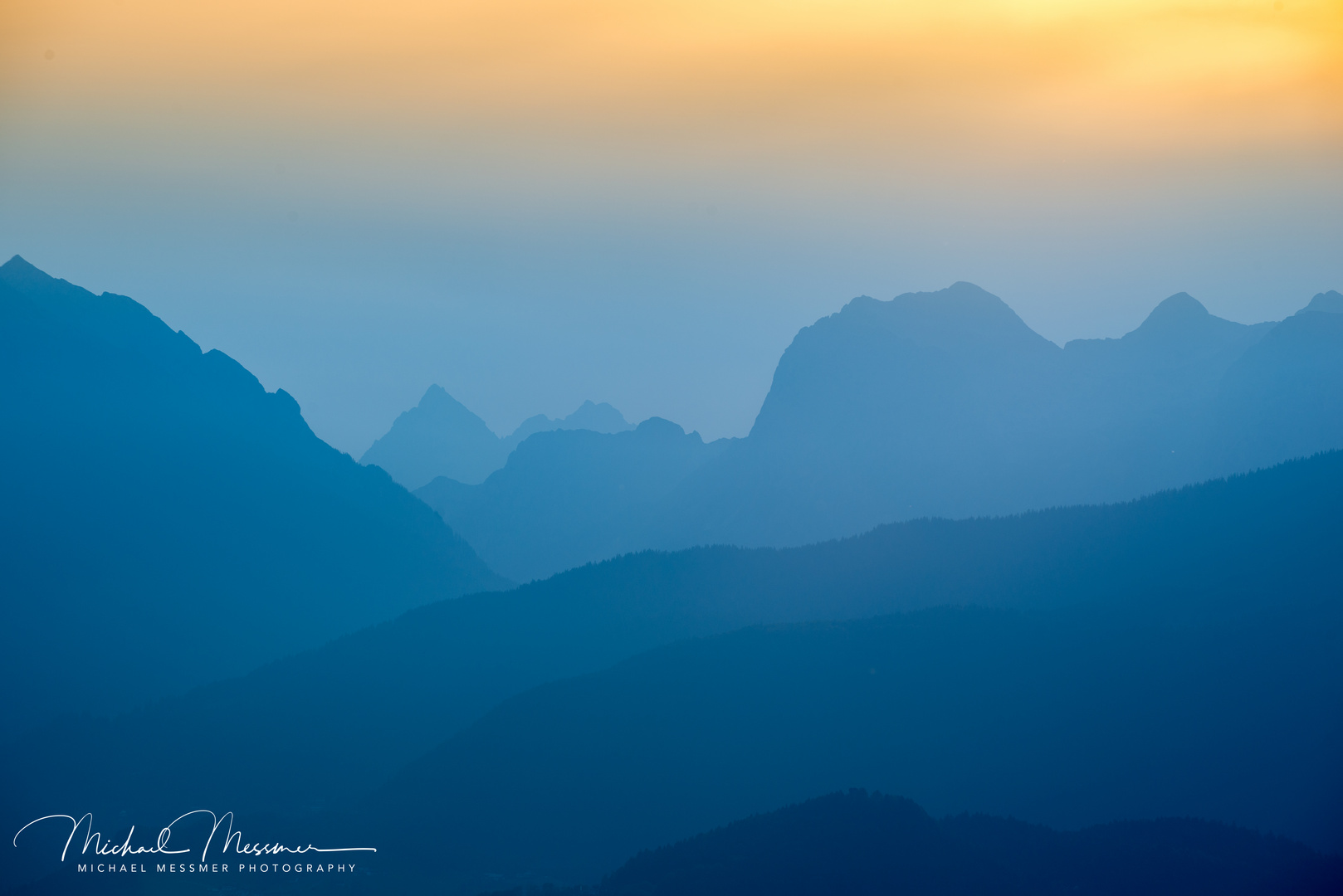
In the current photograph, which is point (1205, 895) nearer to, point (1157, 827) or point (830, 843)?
point (1157, 827)

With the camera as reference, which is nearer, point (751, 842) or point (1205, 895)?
point (1205, 895)

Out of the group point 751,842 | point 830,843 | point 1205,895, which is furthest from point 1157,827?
point 751,842

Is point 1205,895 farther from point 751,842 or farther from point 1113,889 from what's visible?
point 751,842

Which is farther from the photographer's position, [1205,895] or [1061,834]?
[1061,834]

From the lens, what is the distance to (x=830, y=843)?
7338 inches

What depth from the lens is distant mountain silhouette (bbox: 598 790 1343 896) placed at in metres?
178

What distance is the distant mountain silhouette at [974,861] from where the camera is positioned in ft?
584

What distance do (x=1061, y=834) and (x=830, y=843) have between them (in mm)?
41543

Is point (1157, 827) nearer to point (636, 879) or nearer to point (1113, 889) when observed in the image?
point (1113, 889)

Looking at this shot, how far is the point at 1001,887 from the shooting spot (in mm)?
176000

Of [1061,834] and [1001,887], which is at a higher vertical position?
[1061,834]

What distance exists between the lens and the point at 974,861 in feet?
593

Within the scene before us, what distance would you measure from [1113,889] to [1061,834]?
17254 millimetres

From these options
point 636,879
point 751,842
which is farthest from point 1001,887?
point 636,879
